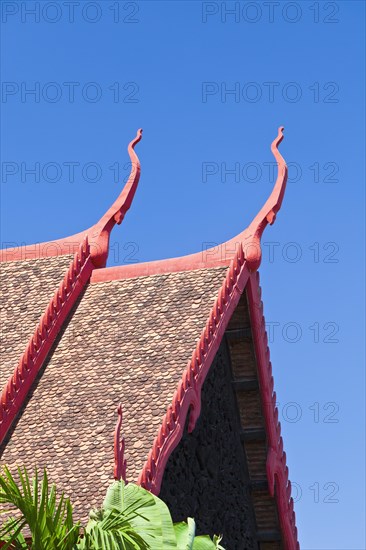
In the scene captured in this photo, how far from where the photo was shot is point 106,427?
16.2m

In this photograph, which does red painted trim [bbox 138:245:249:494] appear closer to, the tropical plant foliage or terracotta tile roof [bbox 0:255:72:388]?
the tropical plant foliage

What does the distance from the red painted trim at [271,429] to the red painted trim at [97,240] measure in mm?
2192

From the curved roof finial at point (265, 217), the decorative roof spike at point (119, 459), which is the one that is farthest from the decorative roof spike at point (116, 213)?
the decorative roof spike at point (119, 459)

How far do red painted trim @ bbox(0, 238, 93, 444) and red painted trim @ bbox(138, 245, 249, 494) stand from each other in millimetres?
2010

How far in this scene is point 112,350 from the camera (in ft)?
58.2

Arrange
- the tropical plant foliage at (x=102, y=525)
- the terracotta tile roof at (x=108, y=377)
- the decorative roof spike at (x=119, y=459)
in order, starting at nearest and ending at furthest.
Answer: the tropical plant foliage at (x=102, y=525) → the decorative roof spike at (x=119, y=459) → the terracotta tile roof at (x=108, y=377)

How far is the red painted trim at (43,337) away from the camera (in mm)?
16844

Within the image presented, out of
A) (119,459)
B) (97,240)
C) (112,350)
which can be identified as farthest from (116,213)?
(119,459)

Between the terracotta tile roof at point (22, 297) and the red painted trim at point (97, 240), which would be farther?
the red painted trim at point (97, 240)

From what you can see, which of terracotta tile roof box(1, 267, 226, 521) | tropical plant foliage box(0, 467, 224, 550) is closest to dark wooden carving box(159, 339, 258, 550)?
terracotta tile roof box(1, 267, 226, 521)

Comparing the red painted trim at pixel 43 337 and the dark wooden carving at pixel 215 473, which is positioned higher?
the red painted trim at pixel 43 337

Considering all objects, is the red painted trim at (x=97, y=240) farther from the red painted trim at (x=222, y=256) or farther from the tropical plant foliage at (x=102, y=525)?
the tropical plant foliage at (x=102, y=525)

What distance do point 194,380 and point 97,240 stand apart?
11.9ft

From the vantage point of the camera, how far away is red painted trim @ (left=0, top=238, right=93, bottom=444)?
55.3 ft
